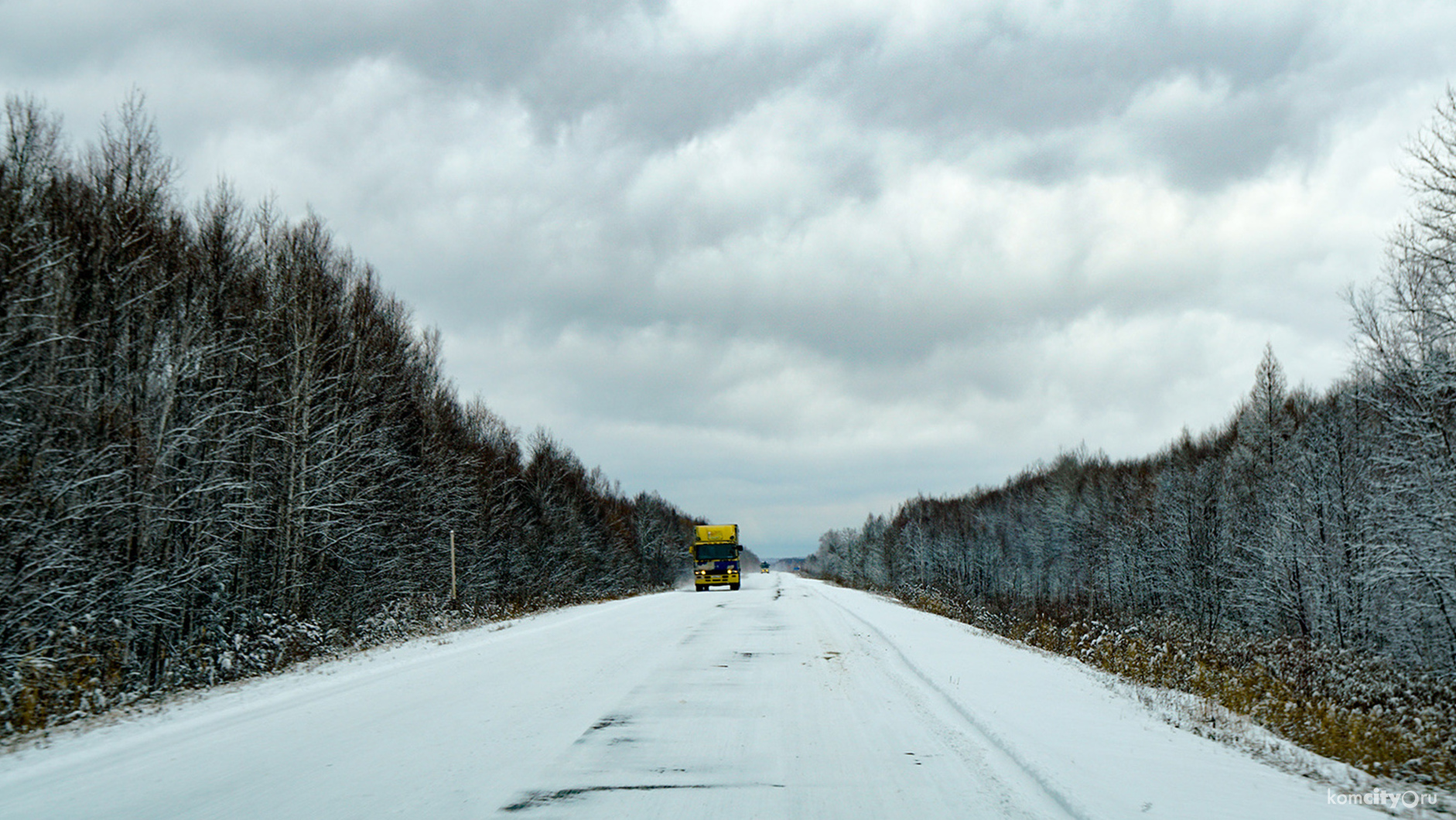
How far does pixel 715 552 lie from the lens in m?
48.2

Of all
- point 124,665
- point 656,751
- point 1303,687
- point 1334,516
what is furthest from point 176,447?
point 1334,516

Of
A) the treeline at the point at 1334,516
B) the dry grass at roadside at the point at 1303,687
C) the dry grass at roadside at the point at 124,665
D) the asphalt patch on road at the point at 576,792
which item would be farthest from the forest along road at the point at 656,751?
the treeline at the point at 1334,516

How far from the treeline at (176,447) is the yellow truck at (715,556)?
21375 millimetres

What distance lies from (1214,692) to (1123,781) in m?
6.13

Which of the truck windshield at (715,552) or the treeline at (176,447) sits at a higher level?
the treeline at (176,447)

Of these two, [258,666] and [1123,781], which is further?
[258,666]

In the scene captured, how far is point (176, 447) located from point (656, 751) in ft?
40.2

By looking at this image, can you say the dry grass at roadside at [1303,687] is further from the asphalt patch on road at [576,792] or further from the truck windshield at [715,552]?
the truck windshield at [715,552]

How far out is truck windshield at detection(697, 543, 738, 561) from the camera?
48125mm

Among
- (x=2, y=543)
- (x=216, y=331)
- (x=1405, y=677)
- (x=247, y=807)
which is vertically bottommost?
(x=1405, y=677)

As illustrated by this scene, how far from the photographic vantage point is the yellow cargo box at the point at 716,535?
158 feet

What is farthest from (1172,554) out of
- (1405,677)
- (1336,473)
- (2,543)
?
(2,543)

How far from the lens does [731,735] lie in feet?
23.3

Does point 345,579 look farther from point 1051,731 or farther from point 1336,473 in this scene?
point 1336,473
